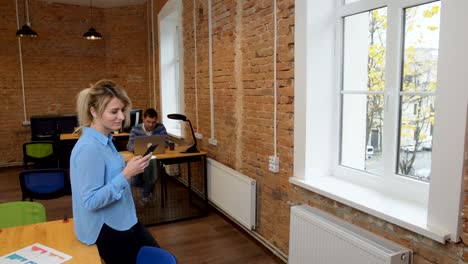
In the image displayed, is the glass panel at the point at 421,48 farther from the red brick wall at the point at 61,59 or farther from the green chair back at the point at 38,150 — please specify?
the red brick wall at the point at 61,59

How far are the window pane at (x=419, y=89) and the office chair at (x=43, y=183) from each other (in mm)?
3235

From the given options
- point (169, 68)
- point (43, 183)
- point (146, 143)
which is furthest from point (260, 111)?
point (169, 68)

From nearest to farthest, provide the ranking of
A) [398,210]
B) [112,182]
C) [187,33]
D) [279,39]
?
[112,182] < [398,210] < [279,39] < [187,33]

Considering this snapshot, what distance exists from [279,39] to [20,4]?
6.97 meters

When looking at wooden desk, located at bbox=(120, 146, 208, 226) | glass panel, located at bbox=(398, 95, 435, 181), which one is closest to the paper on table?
glass panel, located at bbox=(398, 95, 435, 181)

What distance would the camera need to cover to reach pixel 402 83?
242cm

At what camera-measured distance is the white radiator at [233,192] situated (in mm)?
3781

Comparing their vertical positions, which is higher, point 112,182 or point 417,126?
point 417,126

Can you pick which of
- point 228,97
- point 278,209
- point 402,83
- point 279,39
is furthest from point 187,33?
point 402,83

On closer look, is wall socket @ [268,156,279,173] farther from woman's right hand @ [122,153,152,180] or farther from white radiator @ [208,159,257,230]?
woman's right hand @ [122,153,152,180]

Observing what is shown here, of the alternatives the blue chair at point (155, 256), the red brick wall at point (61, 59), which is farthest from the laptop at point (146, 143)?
the red brick wall at point (61, 59)

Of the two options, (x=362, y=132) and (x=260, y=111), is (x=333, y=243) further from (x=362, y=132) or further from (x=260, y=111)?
(x=260, y=111)

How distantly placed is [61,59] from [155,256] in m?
7.73

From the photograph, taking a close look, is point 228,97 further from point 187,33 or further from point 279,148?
point 187,33
